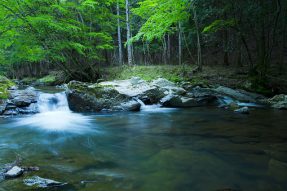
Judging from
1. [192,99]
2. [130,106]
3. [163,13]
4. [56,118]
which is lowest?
[56,118]

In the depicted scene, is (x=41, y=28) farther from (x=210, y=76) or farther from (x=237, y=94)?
(x=237, y=94)

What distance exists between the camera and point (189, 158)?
544cm

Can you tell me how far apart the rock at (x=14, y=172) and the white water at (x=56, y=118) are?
12.9ft

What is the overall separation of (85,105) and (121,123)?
10.4ft

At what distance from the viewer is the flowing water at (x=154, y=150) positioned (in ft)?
14.1

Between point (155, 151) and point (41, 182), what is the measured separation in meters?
2.63

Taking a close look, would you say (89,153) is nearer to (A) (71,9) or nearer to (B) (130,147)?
(B) (130,147)

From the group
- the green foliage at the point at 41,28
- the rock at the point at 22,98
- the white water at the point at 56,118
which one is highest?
the green foliage at the point at 41,28

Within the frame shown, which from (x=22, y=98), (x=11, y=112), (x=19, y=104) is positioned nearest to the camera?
(x=11, y=112)

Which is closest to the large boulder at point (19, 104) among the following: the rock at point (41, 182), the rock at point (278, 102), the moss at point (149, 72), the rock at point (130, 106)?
the rock at point (130, 106)

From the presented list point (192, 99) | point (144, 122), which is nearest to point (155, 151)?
point (144, 122)

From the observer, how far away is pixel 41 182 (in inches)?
160

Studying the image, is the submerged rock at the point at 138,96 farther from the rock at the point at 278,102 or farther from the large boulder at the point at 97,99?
the rock at the point at 278,102

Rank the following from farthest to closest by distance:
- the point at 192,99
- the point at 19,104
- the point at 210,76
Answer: the point at 210,76 < the point at 192,99 < the point at 19,104
